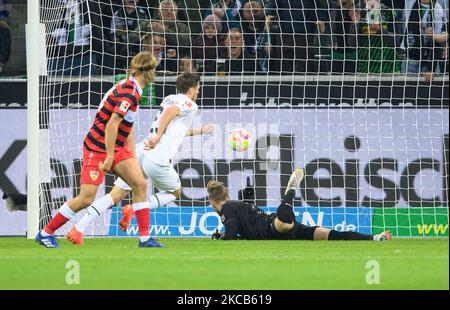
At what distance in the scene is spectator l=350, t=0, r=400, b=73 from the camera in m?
16.7

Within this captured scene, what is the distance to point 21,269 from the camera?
9.13m

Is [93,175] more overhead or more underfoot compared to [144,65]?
more underfoot

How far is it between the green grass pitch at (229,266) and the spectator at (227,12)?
5378mm

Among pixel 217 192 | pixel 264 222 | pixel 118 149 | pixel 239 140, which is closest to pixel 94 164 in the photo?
pixel 118 149

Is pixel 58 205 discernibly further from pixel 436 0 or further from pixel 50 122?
pixel 436 0

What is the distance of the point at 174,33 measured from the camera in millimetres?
16875

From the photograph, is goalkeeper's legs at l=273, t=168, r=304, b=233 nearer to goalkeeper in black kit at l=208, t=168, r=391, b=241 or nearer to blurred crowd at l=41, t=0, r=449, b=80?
goalkeeper in black kit at l=208, t=168, r=391, b=241

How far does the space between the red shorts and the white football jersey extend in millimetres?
1028

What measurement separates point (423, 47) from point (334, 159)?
2058 mm

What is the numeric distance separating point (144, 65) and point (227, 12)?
6189mm

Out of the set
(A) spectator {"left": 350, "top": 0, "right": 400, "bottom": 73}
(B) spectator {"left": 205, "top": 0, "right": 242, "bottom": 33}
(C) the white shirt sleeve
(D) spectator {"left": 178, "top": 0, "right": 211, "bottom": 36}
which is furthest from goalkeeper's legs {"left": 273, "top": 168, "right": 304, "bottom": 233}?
(B) spectator {"left": 205, "top": 0, "right": 242, "bottom": 33}

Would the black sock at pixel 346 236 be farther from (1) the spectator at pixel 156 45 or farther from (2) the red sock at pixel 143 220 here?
(1) the spectator at pixel 156 45

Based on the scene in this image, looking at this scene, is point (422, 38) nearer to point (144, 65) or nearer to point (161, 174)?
point (161, 174)

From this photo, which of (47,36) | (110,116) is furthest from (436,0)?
(110,116)
